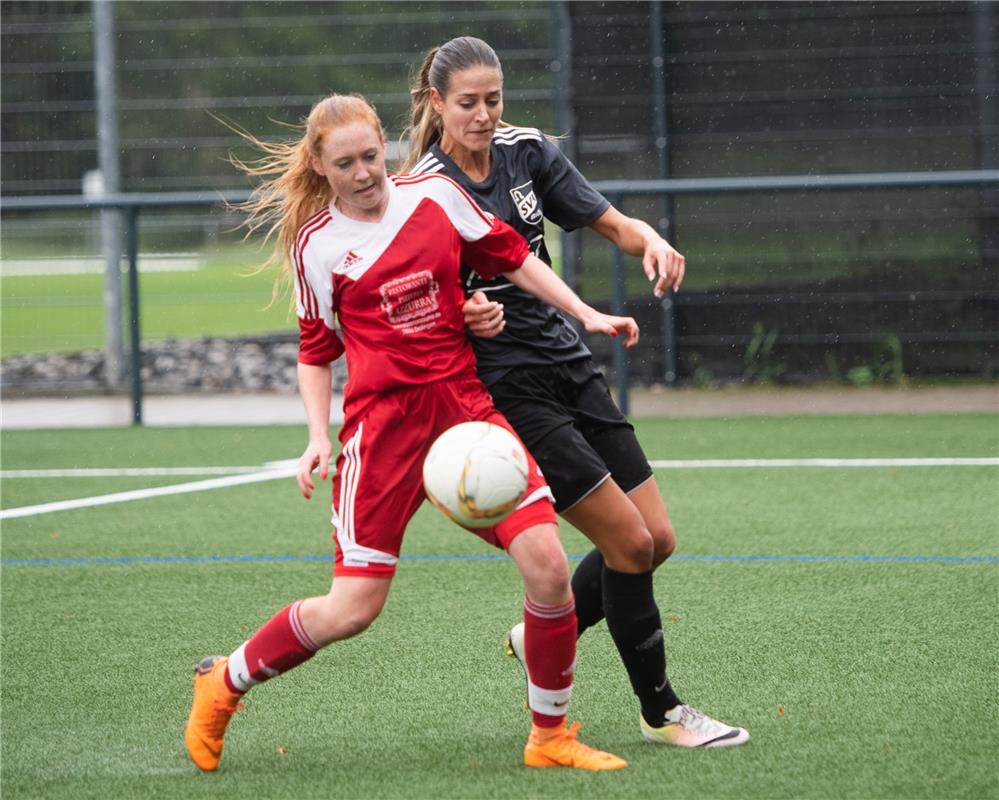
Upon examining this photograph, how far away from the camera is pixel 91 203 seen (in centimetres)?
1078

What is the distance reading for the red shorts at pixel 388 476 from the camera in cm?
364

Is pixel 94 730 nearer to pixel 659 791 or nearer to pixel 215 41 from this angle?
pixel 659 791

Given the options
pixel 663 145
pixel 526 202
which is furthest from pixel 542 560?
pixel 663 145

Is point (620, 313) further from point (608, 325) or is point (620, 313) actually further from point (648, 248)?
point (608, 325)

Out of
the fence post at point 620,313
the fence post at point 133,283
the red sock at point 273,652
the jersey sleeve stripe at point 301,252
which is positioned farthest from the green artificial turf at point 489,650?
the fence post at point 133,283

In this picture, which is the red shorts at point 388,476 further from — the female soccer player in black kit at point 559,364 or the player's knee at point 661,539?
the player's knee at point 661,539

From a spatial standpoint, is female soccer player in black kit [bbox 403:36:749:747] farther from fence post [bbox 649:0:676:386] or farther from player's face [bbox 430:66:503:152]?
fence post [bbox 649:0:676:386]

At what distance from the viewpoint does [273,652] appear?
148 inches

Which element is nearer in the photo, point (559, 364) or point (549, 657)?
point (549, 657)

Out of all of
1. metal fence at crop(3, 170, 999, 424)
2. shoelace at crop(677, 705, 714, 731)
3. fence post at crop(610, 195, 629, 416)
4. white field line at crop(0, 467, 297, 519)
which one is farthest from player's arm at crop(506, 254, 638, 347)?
fence post at crop(610, 195, 629, 416)

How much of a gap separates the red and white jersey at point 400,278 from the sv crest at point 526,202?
0.19 meters

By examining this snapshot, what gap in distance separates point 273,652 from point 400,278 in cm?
98

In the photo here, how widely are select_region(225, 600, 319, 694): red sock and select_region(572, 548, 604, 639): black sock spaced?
0.91 meters

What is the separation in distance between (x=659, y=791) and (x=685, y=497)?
13.7 ft
